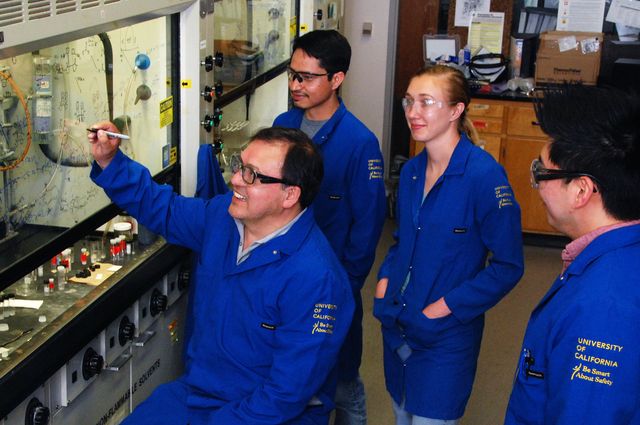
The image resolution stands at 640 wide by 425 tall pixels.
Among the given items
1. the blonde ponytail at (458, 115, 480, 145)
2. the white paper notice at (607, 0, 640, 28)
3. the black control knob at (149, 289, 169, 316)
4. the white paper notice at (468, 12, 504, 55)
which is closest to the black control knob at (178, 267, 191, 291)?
the black control knob at (149, 289, 169, 316)

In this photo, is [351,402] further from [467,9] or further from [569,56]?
[467,9]

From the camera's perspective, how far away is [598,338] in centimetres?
154

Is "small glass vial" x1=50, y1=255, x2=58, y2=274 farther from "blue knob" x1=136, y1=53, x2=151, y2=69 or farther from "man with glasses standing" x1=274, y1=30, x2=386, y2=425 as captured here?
"man with glasses standing" x1=274, y1=30, x2=386, y2=425

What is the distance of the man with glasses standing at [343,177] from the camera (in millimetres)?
2926

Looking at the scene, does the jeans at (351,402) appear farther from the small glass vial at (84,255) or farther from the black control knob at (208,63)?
the black control knob at (208,63)

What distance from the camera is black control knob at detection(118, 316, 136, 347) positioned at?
8.26 feet

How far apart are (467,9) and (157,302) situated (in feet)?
12.2

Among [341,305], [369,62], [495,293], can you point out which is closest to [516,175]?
[369,62]

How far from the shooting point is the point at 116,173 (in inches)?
91.7

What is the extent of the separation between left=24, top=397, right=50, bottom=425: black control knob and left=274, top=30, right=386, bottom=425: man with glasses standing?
111cm

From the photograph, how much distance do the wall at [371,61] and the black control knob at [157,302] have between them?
11.1 ft

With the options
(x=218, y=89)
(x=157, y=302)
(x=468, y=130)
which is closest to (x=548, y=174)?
(x=468, y=130)

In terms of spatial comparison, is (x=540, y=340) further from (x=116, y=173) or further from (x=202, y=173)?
(x=202, y=173)

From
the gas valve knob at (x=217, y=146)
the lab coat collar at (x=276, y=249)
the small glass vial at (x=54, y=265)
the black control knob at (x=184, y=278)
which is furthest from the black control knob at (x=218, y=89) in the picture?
the lab coat collar at (x=276, y=249)
